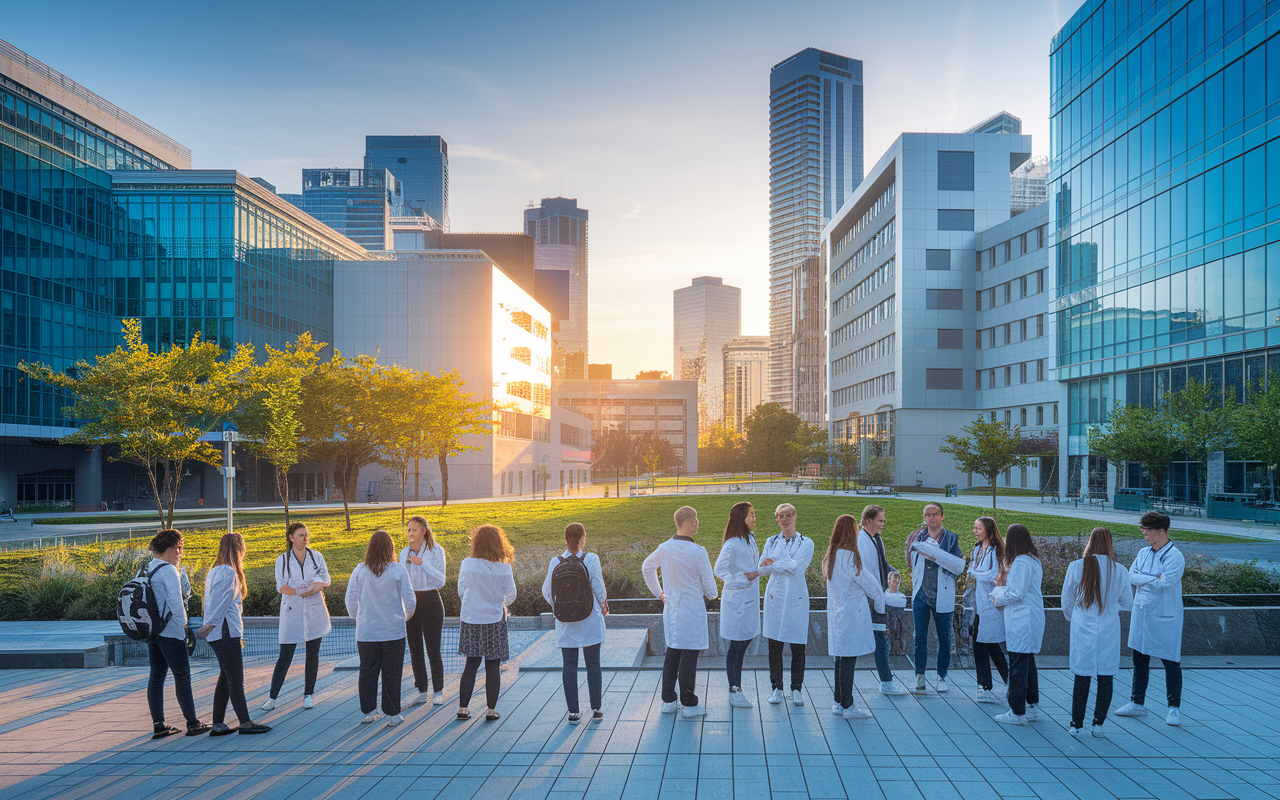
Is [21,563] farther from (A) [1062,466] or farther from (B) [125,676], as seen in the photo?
(A) [1062,466]

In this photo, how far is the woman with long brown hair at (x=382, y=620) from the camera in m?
7.27

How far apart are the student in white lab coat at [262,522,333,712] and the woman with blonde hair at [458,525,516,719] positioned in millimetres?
1513

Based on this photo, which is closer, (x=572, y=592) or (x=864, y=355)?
(x=572, y=592)

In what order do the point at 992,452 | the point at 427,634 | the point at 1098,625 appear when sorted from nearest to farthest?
the point at 1098,625, the point at 427,634, the point at 992,452

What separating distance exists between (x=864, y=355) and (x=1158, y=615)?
6716cm

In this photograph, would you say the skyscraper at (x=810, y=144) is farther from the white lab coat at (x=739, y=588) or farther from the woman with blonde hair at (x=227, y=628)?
the woman with blonde hair at (x=227, y=628)

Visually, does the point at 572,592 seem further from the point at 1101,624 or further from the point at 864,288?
the point at 864,288

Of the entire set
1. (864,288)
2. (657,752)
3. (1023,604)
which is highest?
(864,288)

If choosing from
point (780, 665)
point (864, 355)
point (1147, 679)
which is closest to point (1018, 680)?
point (1147, 679)

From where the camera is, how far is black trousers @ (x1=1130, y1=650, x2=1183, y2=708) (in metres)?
7.09

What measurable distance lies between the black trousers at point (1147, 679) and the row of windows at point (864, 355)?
56.9 m

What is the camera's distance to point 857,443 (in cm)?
7275

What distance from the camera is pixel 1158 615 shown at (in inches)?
285

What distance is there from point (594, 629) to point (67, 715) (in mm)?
5849
